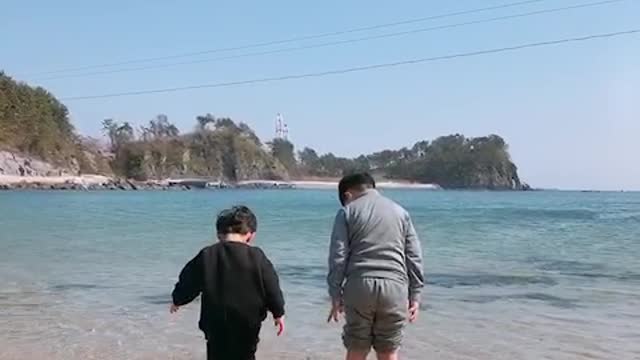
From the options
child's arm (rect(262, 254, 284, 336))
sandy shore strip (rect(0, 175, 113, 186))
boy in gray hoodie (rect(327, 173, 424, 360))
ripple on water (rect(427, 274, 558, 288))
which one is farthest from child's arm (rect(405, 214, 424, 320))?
sandy shore strip (rect(0, 175, 113, 186))

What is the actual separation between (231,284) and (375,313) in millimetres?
1317

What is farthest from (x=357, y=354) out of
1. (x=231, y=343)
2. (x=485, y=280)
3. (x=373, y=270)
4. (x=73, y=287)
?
(x=485, y=280)

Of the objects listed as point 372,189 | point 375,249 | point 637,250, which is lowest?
point 637,250

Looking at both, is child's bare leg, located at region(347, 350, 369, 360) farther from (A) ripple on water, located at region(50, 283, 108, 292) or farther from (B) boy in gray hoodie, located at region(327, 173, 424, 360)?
(A) ripple on water, located at region(50, 283, 108, 292)

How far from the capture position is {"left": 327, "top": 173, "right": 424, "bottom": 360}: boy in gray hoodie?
618 cm

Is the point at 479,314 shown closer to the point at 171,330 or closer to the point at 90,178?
the point at 171,330

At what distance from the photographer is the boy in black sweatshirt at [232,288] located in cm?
533

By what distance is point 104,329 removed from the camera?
12.0 m

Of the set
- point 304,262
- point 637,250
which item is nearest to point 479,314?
point 304,262

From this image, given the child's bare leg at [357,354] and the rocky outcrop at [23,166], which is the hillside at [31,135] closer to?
the rocky outcrop at [23,166]

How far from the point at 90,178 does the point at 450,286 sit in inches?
5926

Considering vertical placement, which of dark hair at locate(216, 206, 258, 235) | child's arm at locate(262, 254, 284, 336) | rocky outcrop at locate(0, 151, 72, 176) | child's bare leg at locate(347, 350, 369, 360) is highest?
rocky outcrop at locate(0, 151, 72, 176)

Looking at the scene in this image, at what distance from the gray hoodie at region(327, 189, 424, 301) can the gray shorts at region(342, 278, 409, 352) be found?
63 millimetres

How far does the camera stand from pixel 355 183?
640 centimetres
